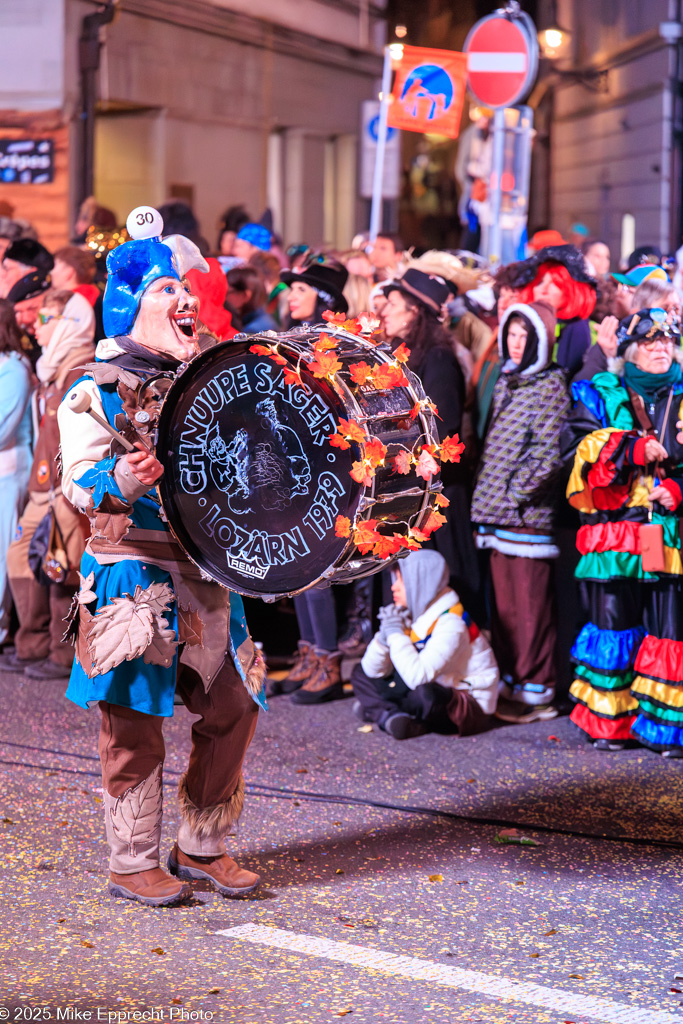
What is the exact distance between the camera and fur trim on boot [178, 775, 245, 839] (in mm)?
4535

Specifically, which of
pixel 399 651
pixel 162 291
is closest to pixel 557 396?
pixel 399 651

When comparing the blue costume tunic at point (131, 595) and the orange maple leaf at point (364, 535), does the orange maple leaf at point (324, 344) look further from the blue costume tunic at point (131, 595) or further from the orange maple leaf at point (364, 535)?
the blue costume tunic at point (131, 595)

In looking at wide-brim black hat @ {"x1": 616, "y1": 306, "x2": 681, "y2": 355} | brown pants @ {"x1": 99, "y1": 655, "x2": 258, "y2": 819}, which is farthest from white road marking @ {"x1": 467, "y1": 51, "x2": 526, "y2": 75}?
brown pants @ {"x1": 99, "y1": 655, "x2": 258, "y2": 819}

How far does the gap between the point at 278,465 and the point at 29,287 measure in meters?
4.43

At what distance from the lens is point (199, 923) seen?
169 inches

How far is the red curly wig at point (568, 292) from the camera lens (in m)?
7.29

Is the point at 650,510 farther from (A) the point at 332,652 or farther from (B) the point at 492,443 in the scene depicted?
(A) the point at 332,652

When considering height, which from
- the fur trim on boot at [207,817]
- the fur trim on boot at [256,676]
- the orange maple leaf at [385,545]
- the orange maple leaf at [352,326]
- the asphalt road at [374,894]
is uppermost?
the orange maple leaf at [352,326]

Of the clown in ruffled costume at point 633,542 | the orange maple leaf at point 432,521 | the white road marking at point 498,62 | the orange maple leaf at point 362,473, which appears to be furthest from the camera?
the white road marking at point 498,62

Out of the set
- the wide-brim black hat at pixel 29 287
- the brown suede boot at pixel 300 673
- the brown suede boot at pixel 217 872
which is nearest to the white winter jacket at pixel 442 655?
the brown suede boot at pixel 300 673

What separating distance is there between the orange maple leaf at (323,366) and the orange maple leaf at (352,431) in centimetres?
15

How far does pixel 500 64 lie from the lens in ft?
36.2

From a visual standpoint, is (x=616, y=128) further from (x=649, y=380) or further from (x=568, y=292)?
(x=649, y=380)

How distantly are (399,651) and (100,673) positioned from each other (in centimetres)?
245
